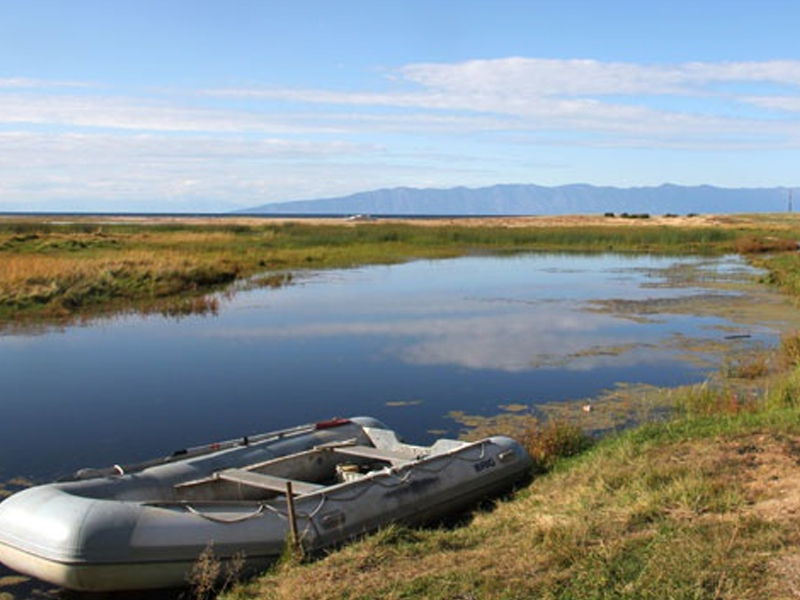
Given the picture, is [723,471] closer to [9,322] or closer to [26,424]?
[26,424]

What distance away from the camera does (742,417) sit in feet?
32.4

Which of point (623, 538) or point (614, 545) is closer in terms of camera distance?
point (614, 545)

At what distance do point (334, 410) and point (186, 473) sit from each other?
471 centimetres

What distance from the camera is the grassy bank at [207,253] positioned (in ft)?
78.0

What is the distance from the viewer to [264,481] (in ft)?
26.3

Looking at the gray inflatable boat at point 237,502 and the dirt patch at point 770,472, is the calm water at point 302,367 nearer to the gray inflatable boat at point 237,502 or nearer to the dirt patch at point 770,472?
the gray inflatable boat at point 237,502

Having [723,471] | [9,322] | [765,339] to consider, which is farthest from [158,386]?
[765,339]

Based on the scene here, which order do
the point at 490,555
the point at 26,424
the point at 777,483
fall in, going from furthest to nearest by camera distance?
1. the point at 26,424
2. the point at 777,483
3. the point at 490,555

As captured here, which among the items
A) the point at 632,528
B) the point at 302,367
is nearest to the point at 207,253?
the point at 302,367

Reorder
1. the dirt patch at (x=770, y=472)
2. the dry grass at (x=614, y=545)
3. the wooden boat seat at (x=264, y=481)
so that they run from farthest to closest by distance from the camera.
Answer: the wooden boat seat at (x=264, y=481) < the dirt patch at (x=770, y=472) < the dry grass at (x=614, y=545)

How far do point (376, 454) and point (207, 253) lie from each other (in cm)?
2956

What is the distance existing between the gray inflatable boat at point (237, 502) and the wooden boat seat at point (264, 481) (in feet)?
0.04

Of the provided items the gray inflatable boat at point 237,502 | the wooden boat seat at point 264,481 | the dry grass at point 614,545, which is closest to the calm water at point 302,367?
the gray inflatable boat at point 237,502

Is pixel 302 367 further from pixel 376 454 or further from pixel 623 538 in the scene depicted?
pixel 623 538
